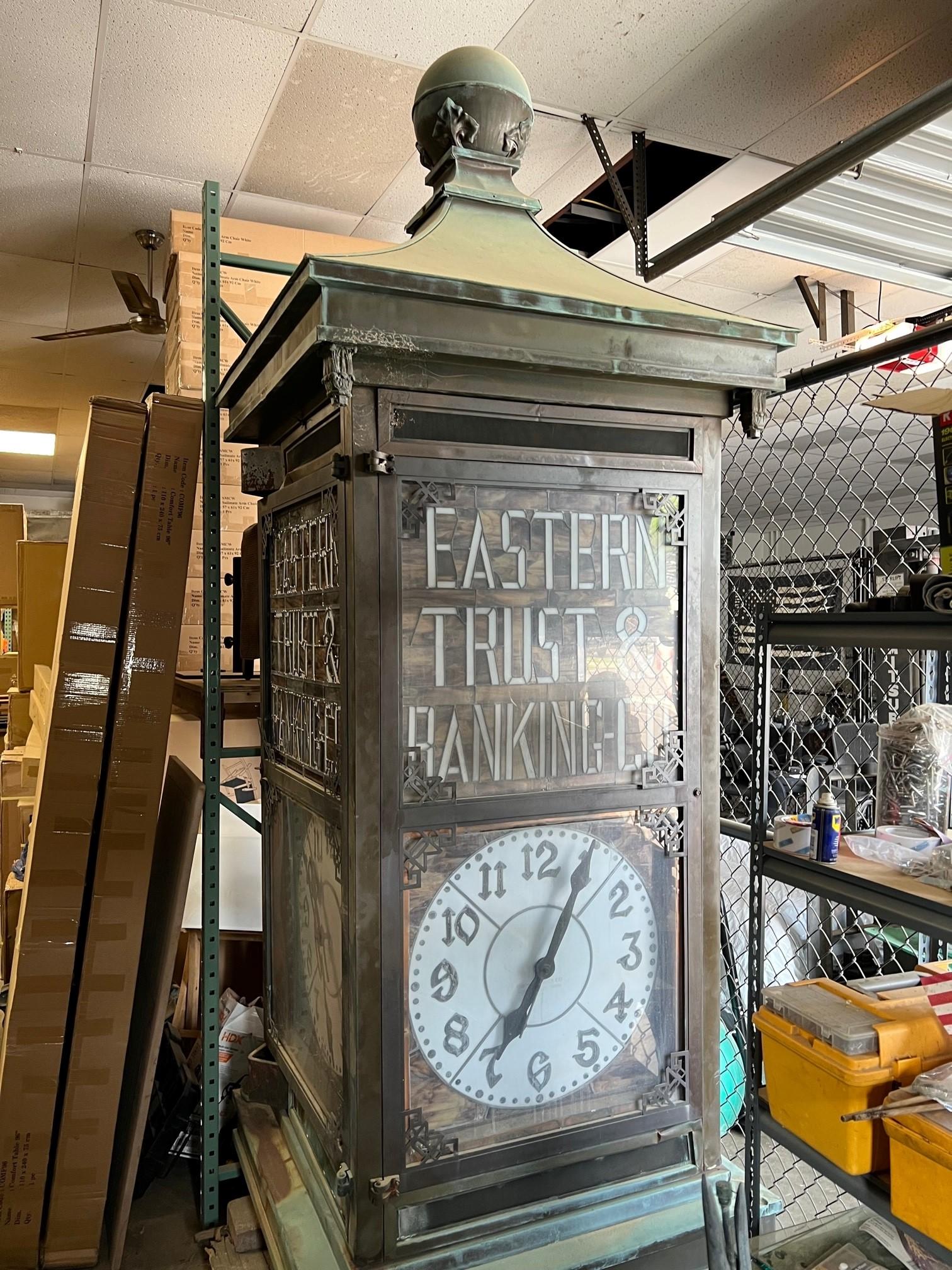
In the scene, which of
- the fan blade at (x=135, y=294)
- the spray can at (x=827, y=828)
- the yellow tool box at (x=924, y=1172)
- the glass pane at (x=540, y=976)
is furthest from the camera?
the fan blade at (x=135, y=294)

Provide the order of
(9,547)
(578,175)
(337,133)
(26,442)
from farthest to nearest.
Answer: (26,442), (9,547), (578,175), (337,133)

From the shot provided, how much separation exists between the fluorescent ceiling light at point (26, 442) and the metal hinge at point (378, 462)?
22.4ft

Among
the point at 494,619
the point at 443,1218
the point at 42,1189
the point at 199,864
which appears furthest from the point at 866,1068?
the point at 199,864

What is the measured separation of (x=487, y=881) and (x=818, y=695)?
4138 mm

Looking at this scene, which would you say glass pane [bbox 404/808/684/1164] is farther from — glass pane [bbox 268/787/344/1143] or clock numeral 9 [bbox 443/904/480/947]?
glass pane [bbox 268/787/344/1143]

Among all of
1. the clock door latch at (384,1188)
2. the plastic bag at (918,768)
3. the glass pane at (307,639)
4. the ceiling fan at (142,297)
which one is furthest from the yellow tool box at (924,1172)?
the ceiling fan at (142,297)

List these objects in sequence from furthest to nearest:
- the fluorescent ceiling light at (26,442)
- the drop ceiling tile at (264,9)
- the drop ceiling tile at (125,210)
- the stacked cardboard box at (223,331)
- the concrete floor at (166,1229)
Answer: the fluorescent ceiling light at (26,442) → the drop ceiling tile at (125,210) → the stacked cardboard box at (223,331) → the drop ceiling tile at (264,9) → the concrete floor at (166,1229)

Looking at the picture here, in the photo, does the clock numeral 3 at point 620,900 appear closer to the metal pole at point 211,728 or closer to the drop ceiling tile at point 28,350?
the metal pole at point 211,728

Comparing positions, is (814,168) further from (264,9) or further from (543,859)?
(543,859)

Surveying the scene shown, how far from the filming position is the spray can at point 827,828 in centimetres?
150

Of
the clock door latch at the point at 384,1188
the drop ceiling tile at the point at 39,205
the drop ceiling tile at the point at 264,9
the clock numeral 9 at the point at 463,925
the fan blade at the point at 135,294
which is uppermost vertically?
the drop ceiling tile at the point at 264,9

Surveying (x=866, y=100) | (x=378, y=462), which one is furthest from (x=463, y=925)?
(x=866, y=100)

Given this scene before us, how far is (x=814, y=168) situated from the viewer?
214 cm

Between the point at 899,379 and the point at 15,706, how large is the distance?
5562 millimetres
